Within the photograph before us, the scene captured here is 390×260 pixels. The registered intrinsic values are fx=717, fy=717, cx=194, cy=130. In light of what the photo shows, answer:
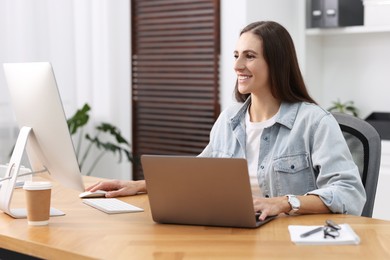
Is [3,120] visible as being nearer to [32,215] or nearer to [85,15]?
[85,15]

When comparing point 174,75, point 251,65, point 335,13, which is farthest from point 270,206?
point 174,75

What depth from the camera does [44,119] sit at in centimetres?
212

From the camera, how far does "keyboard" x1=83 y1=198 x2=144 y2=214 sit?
2.21 metres

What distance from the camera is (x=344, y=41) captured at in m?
4.72

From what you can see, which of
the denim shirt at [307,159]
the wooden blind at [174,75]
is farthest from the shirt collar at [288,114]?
the wooden blind at [174,75]

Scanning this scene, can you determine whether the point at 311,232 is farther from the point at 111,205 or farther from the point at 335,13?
the point at 335,13

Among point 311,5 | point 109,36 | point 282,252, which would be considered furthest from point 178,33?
point 282,252

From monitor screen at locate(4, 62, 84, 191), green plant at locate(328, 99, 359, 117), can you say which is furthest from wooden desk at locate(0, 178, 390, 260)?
green plant at locate(328, 99, 359, 117)

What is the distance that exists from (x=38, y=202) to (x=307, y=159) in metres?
0.86

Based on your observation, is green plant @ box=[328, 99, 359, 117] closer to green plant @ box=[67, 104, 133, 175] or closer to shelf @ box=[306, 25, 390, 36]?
shelf @ box=[306, 25, 390, 36]

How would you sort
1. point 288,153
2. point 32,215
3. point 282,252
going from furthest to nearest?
point 288,153 → point 32,215 → point 282,252

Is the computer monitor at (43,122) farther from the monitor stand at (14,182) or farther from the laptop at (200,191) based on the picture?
the laptop at (200,191)

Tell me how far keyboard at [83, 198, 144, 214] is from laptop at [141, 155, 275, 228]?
0.20 metres

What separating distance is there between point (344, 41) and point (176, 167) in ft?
10.00
